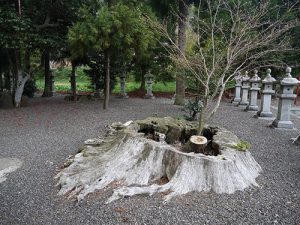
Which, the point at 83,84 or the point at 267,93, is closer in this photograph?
the point at 267,93

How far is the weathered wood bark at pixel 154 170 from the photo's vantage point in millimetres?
3436

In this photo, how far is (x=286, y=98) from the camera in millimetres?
7207

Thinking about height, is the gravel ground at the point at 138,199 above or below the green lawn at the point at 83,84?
below

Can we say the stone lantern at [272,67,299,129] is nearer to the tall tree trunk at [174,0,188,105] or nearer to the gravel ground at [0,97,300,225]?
the gravel ground at [0,97,300,225]

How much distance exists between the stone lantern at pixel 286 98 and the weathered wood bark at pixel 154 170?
356cm

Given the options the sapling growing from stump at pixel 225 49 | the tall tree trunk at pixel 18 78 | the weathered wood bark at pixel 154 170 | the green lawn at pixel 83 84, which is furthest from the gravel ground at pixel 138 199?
the green lawn at pixel 83 84

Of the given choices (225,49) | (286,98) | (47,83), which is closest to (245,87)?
(286,98)

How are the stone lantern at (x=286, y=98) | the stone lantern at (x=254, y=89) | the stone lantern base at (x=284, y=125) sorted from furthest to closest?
the stone lantern at (x=254, y=89) → the stone lantern base at (x=284, y=125) → the stone lantern at (x=286, y=98)

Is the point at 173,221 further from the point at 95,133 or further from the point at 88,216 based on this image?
the point at 95,133

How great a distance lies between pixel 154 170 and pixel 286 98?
5.03 meters

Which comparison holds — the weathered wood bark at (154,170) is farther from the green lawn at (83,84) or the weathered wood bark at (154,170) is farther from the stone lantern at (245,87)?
the green lawn at (83,84)

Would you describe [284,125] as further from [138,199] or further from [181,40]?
[138,199]

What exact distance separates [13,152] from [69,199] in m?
2.59

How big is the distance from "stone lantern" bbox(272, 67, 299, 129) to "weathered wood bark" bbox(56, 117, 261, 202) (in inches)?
140
